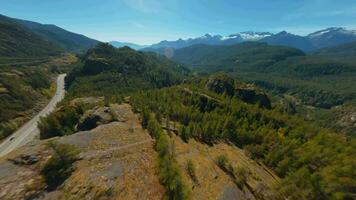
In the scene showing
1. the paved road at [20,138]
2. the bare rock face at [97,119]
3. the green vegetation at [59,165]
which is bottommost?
the paved road at [20,138]

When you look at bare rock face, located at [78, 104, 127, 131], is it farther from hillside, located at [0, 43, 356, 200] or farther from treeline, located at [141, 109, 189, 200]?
treeline, located at [141, 109, 189, 200]

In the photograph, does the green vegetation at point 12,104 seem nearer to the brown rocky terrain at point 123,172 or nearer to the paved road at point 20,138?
the paved road at point 20,138

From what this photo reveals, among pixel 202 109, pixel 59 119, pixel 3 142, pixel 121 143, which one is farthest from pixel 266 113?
pixel 3 142

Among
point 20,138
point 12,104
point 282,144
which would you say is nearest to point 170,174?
point 282,144

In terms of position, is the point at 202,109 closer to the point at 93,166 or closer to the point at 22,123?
the point at 93,166

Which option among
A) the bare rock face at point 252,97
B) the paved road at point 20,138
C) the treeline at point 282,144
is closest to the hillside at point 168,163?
the treeline at point 282,144

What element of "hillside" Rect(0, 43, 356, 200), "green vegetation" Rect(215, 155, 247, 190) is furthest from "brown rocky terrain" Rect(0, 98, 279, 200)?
"green vegetation" Rect(215, 155, 247, 190)

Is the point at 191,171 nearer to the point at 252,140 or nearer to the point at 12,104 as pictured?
the point at 252,140
